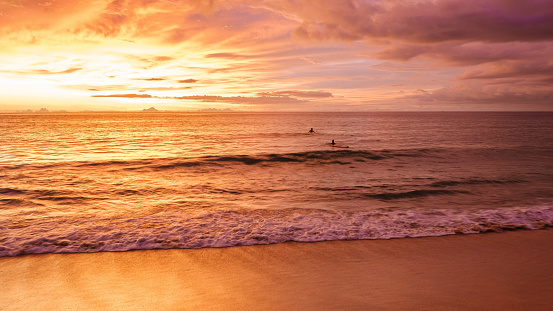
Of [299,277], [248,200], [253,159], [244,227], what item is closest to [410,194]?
[248,200]

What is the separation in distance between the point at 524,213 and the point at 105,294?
1292cm

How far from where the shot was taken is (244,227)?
945 cm

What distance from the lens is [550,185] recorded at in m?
16.2

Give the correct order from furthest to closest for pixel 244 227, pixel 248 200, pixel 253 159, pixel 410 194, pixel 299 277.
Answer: pixel 253 159 → pixel 410 194 → pixel 248 200 → pixel 244 227 → pixel 299 277

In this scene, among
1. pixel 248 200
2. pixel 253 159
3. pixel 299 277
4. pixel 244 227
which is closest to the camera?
pixel 299 277

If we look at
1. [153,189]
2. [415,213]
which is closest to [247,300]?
[415,213]

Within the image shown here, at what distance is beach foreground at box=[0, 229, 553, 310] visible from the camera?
536cm

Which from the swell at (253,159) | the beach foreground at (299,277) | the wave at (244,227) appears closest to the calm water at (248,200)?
the wave at (244,227)

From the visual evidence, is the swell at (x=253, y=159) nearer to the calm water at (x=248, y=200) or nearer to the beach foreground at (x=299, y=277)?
the calm water at (x=248, y=200)

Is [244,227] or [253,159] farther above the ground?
[253,159]

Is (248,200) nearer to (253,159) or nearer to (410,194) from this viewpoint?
(410,194)

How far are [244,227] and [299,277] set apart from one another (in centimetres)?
345

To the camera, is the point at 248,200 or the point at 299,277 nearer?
the point at 299,277

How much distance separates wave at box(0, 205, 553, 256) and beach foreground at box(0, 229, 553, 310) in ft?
→ 1.59
